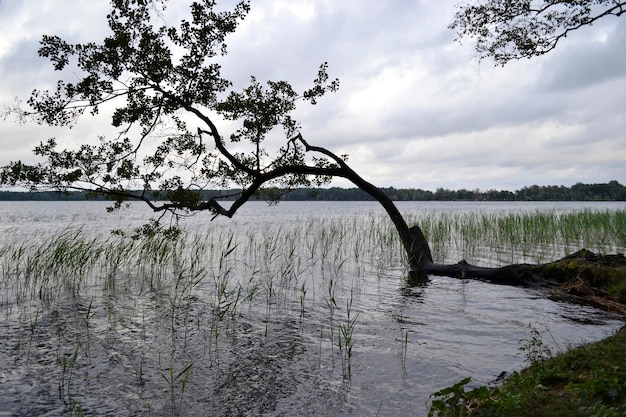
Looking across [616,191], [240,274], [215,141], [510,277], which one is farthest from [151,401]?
[616,191]

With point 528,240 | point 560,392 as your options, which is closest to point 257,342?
point 560,392

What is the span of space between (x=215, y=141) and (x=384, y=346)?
805 centimetres

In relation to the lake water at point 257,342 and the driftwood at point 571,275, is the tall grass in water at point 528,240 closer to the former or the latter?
the driftwood at point 571,275

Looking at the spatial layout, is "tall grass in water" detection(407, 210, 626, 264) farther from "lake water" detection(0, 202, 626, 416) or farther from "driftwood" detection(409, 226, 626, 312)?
"lake water" detection(0, 202, 626, 416)

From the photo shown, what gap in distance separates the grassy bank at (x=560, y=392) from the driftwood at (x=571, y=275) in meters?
5.84

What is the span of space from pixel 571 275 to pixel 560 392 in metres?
9.04

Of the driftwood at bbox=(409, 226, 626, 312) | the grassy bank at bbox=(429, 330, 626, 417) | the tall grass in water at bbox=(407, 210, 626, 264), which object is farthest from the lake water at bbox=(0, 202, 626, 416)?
the tall grass in water at bbox=(407, 210, 626, 264)

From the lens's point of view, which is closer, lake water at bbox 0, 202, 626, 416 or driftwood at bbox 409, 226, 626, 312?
lake water at bbox 0, 202, 626, 416

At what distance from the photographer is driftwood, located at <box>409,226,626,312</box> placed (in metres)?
11.0

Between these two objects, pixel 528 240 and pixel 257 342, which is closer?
pixel 257 342

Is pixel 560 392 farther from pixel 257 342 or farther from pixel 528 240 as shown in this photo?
pixel 528 240

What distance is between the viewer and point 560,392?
462 centimetres

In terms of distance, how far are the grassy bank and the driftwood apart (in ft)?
19.2

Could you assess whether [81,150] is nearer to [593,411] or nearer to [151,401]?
[151,401]
